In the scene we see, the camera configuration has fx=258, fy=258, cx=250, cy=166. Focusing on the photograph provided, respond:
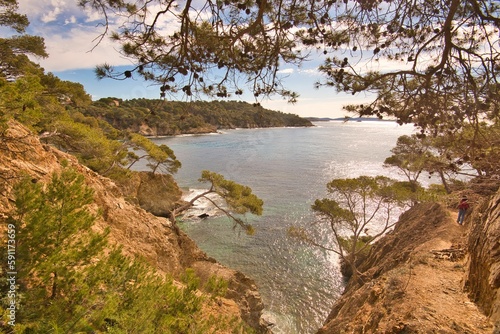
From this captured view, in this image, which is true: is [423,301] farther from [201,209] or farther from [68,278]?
[201,209]

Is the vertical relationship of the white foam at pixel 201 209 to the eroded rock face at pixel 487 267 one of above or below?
below

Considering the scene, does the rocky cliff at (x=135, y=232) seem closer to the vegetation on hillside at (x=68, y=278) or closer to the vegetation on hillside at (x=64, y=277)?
the vegetation on hillside at (x=68, y=278)

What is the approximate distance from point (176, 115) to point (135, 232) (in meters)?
5.91

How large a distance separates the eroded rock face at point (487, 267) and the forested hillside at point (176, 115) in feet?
12.7

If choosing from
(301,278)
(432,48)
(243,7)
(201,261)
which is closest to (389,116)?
(432,48)

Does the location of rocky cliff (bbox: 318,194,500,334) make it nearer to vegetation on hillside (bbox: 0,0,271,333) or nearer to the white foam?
vegetation on hillside (bbox: 0,0,271,333)

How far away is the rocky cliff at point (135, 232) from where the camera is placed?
544 centimetres

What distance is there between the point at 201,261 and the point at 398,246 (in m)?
7.79

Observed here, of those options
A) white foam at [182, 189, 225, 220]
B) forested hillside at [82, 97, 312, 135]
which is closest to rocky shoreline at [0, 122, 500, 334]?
forested hillside at [82, 97, 312, 135]

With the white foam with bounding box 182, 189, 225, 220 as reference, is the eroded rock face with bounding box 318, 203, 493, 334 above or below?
above

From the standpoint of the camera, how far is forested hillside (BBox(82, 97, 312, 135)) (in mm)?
3075

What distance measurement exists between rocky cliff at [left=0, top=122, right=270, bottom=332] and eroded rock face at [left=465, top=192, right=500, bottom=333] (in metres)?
5.01

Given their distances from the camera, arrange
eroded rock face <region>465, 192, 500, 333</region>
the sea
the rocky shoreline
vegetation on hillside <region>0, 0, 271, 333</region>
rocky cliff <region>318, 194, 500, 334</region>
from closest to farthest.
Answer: vegetation on hillside <region>0, 0, 271, 333</region>
eroded rock face <region>465, 192, 500, 333</region>
rocky cliff <region>318, 194, 500, 334</region>
the rocky shoreline
the sea

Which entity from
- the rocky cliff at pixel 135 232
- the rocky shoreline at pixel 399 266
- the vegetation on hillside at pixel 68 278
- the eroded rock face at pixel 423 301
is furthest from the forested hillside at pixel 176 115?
the eroded rock face at pixel 423 301
